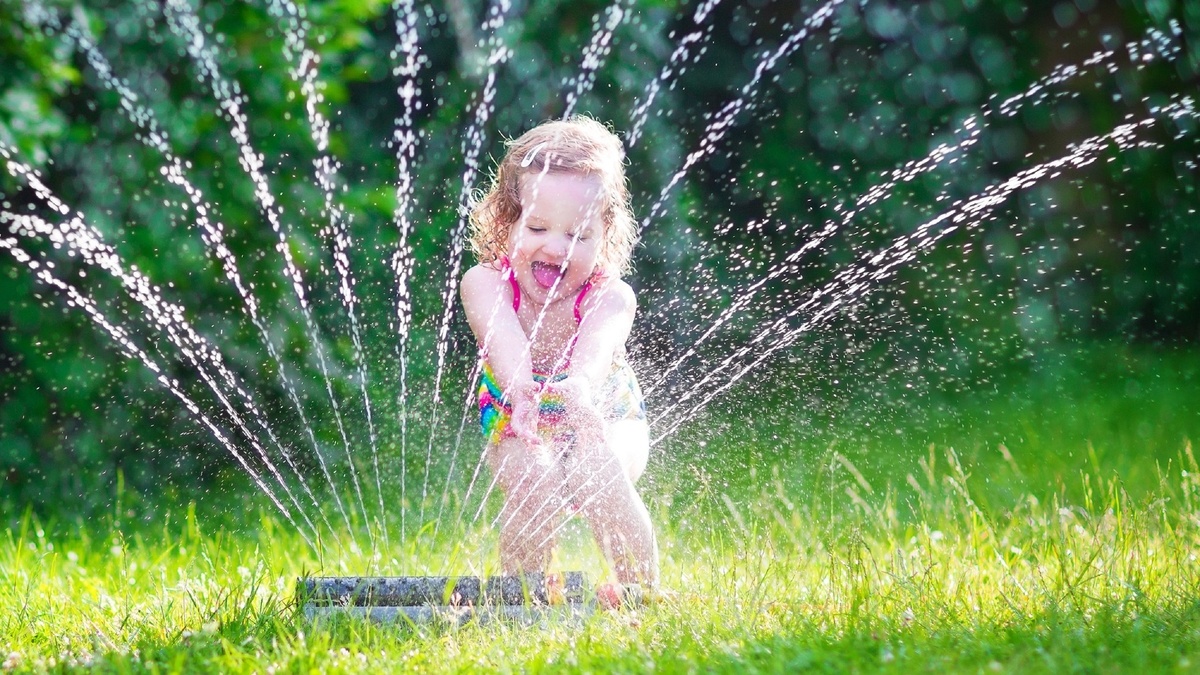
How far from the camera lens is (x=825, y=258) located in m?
6.63

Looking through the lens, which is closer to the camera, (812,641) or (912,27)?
(812,641)

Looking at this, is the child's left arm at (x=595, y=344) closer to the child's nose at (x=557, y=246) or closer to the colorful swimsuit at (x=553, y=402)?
the colorful swimsuit at (x=553, y=402)

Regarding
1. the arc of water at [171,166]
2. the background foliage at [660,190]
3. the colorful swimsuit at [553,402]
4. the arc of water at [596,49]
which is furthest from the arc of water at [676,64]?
the colorful swimsuit at [553,402]

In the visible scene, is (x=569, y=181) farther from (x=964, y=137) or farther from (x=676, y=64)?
(x=964, y=137)

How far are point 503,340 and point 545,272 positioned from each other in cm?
24

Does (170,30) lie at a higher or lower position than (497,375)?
higher

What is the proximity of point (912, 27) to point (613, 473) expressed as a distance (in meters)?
4.09

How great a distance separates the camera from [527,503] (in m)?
3.28

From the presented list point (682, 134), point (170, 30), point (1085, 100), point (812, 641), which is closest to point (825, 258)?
point (682, 134)

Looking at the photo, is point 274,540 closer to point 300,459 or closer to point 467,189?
point 300,459

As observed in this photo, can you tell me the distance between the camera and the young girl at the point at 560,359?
10.2ft

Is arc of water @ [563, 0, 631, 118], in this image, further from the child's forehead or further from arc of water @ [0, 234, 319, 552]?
the child's forehead

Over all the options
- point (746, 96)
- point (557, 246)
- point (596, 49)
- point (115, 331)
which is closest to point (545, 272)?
point (557, 246)

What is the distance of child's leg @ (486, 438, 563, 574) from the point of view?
3.26 metres
